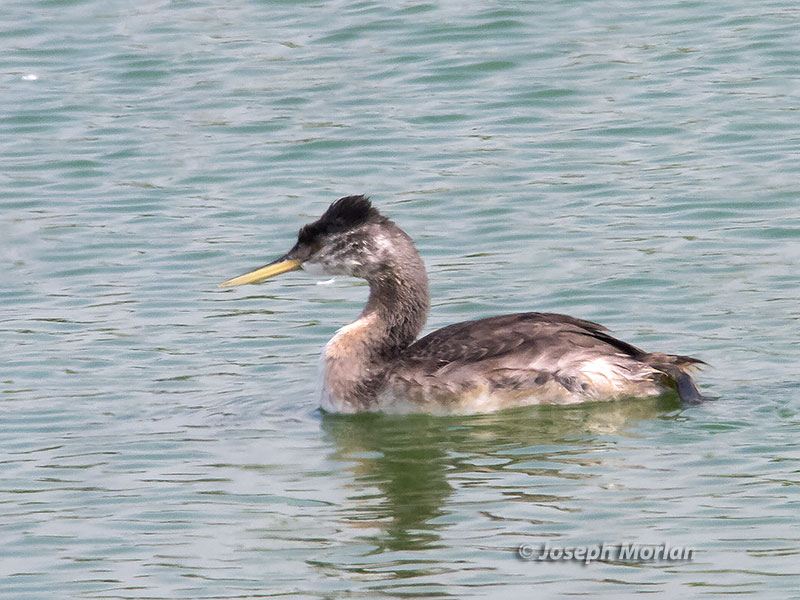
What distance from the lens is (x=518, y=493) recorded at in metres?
8.80

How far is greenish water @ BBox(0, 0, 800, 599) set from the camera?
8.32 m

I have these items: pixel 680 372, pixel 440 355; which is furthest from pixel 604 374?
pixel 440 355

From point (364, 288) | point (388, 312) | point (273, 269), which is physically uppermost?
point (273, 269)

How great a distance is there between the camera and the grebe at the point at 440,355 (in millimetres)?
10312

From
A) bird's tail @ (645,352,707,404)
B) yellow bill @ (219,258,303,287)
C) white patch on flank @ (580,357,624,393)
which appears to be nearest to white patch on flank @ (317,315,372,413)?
yellow bill @ (219,258,303,287)

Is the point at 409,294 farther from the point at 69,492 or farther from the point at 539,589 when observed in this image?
the point at 539,589

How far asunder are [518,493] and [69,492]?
236cm

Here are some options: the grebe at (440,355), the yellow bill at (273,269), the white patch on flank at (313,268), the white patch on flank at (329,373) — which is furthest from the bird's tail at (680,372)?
the yellow bill at (273,269)

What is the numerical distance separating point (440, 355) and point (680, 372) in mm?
1417

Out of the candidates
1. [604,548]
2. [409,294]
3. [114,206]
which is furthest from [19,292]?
[604,548]

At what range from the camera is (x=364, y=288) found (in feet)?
43.0

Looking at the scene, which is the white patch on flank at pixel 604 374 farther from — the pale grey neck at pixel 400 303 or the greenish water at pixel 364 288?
the pale grey neck at pixel 400 303

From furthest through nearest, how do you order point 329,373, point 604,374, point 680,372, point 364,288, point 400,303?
point 364,288 < point 400,303 < point 329,373 < point 604,374 < point 680,372

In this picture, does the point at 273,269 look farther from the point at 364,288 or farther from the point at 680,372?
the point at 680,372
